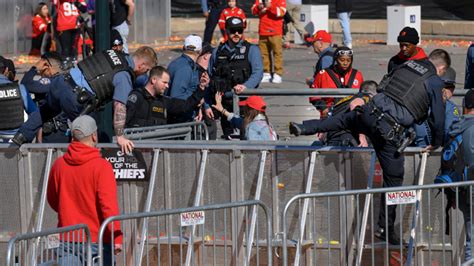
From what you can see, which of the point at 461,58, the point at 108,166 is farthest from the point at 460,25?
the point at 108,166

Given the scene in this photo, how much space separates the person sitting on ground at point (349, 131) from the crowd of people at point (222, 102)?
0.04ft

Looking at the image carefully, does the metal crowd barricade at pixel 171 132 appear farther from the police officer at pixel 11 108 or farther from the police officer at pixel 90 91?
the police officer at pixel 11 108

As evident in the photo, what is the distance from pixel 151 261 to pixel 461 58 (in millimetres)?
15594

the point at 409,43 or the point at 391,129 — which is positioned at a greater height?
the point at 409,43

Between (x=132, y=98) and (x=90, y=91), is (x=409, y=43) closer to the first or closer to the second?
(x=132, y=98)

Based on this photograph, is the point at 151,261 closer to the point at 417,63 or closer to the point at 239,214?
the point at 239,214

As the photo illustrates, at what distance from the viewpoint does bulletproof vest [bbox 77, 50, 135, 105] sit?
12.1m

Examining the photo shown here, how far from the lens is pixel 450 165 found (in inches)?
413

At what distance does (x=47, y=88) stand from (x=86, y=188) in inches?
172

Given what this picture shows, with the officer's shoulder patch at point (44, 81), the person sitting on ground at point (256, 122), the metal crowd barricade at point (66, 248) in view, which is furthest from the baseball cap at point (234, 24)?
the metal crowd barricade at point (66, 248)

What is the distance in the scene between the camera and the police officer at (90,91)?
1195 cm

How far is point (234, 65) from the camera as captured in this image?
1478 centimetres

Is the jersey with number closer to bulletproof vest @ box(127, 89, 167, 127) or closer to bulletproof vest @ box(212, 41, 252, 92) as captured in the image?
bulletproof vest @ box(212, 41, 252, 92)

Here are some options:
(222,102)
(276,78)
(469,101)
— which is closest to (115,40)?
(222,102)
